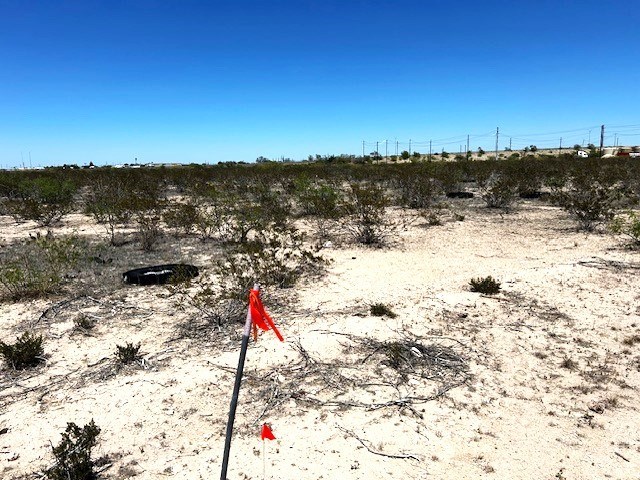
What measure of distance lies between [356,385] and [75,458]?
213 centimetres

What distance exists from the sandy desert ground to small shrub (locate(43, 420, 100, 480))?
16 centimetres

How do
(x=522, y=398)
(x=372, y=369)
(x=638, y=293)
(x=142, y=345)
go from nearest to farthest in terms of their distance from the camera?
(x=522, y=398), (x=372, y=369), (x=142, y=345), (x=638, y=293)

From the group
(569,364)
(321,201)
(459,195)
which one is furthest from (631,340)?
(459,195)

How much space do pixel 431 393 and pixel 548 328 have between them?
209 centimetres

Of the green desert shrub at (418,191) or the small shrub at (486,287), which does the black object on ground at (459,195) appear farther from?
the small shrub at (486,287)

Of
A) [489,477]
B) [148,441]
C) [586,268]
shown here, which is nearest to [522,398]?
[489,477]

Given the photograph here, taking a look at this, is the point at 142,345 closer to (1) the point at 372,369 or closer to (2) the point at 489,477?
(1) the point at 372,369

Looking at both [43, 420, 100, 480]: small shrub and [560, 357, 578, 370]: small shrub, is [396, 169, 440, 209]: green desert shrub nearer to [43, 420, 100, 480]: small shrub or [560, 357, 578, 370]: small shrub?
[560, 357, 578, 370]: small shrub

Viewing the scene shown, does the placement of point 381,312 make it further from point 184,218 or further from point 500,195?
point 500,195

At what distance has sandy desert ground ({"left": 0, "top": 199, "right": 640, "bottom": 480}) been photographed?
2.92 metres

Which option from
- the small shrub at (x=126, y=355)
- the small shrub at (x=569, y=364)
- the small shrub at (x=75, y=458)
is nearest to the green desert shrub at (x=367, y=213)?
the small shrub at (x=569, y=364)

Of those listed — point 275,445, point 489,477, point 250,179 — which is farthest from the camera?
point 250,179

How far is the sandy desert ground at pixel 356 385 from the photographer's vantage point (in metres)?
2.92

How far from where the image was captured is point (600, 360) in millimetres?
4176
